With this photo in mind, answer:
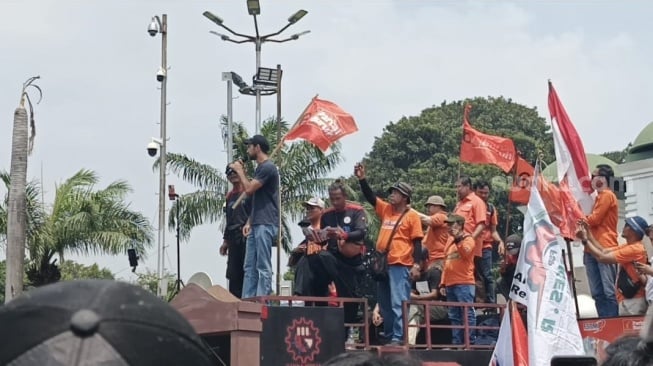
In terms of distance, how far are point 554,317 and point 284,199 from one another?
1763 centimetres

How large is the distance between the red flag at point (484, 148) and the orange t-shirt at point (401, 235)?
3.69m

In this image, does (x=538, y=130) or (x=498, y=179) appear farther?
(x=538, y=130)

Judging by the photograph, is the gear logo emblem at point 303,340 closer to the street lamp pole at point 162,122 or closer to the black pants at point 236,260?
the black pants at point 236,260

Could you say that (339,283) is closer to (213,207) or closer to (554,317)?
(554,317)

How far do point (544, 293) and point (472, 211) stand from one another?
1872mm

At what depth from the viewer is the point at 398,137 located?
164 ft

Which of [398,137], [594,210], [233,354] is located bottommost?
[233,354]

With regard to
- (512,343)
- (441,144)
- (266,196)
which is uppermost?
(441,144)

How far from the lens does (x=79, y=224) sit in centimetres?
A: 2245

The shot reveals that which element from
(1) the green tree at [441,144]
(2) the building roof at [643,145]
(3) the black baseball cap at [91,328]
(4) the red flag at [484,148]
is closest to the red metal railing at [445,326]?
(4) the red flag at [484,148]

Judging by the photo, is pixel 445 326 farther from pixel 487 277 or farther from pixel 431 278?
pixel 487 277

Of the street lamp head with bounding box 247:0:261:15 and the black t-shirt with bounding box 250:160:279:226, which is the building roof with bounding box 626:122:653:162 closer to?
the street lamp head with bounding box 247:0:261:15

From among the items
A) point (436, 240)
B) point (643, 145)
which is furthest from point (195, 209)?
point (436, 240)

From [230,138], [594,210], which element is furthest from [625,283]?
[230,138]
